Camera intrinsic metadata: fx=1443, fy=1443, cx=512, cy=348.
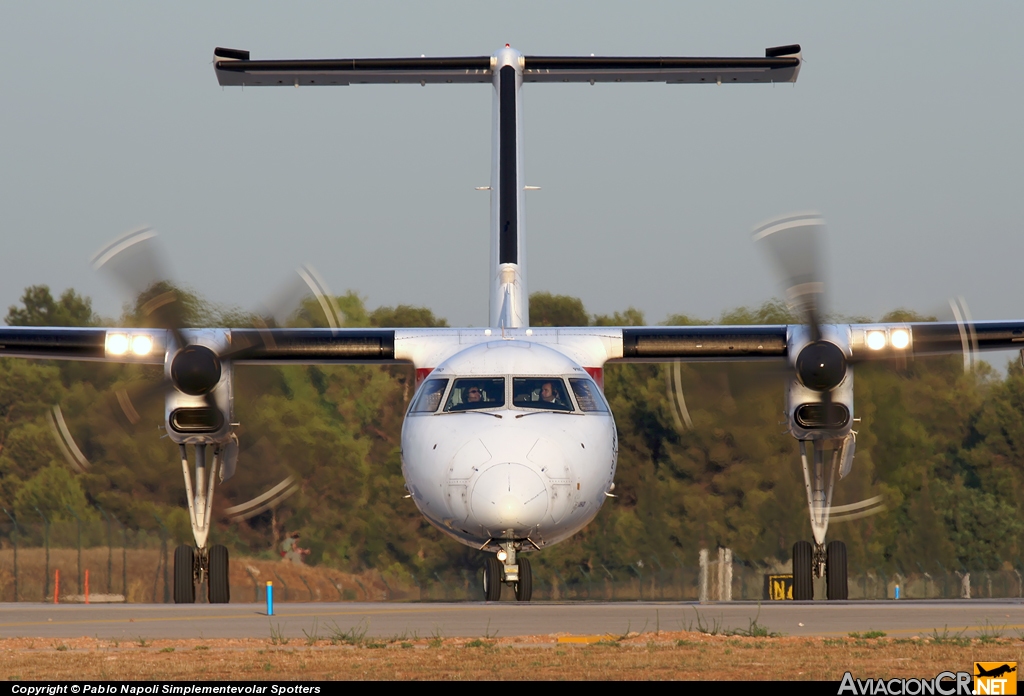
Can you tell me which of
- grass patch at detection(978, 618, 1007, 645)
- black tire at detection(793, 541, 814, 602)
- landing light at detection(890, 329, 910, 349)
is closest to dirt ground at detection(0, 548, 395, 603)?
black tire at detection(793, 541, 814, 602)

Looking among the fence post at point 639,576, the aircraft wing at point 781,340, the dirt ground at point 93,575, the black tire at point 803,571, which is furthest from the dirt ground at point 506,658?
the fence post at point 639,576

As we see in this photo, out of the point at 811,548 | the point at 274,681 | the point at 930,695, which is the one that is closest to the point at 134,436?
the point at 811,548

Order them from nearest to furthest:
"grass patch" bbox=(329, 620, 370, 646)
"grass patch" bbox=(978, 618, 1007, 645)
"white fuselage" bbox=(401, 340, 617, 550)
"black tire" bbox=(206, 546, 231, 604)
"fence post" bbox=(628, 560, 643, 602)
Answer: "grass patch" bbox=(978, 618, 1007, 645)
"grass patch" bbox=(329, 620, 370, 646)
"white fuselage" bbox=(401, 340, 617, 550)
"black tire" bbox=(206, 546, 231, 604)
"fence post" bbox=(628, 560, 643, 602)

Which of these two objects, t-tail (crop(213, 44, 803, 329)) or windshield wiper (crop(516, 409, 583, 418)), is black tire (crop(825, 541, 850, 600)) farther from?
windshield wiper (crop(516, 409, 583, 418))

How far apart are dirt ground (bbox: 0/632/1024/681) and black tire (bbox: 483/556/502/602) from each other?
606 centimetres

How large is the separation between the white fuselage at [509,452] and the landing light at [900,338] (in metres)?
5.10

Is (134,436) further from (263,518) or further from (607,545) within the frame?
(607,545)

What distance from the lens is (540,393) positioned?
16891mm

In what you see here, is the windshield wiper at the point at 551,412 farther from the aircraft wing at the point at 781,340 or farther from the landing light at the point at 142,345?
the landing light at the point at 142,345

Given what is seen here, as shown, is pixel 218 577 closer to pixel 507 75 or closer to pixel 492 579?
pixel 492 579

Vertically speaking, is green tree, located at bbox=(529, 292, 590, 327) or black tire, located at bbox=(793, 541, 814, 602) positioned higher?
green tree, located at bbox=(529, 292, 590, 327)

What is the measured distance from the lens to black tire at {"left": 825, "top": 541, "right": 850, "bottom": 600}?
21500 millimetres

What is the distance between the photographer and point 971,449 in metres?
49.8

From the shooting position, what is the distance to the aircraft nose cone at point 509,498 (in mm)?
14914
